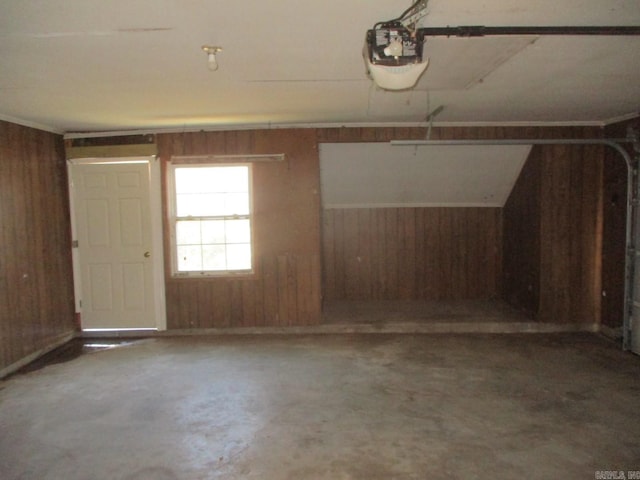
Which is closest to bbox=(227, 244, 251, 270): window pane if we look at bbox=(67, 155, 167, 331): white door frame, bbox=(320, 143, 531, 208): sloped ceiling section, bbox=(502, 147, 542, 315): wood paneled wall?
bbox=(67, 155, 167, 331): white door frame

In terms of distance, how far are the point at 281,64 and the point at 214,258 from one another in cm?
296

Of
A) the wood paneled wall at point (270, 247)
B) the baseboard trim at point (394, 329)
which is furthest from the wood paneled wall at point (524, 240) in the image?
the wood paneled wall at point (270, 247)

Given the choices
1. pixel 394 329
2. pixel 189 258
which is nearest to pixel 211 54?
pixel 189 258

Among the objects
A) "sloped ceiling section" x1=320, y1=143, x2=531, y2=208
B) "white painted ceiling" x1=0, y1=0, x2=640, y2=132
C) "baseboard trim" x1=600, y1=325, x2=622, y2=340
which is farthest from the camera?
"sloped ceiling section" x1=320, y1=143, x2=531, y2=208

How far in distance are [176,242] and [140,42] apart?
10.3ft

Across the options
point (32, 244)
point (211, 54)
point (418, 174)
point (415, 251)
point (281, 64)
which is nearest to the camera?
point (211, 54)

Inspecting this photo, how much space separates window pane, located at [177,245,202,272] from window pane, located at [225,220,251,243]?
386mm

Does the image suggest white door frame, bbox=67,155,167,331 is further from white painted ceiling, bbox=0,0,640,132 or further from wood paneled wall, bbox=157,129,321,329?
white painted ceiling, bbox=0,0,640,132

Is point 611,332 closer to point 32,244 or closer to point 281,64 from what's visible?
point 281,64

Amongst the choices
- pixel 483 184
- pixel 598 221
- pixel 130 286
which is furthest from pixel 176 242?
pixel 598 221

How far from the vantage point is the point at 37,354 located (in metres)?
4.57

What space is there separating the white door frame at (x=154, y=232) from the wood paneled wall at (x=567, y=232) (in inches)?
169

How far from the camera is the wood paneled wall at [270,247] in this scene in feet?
16.8

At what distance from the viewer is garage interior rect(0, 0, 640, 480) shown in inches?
98.7
